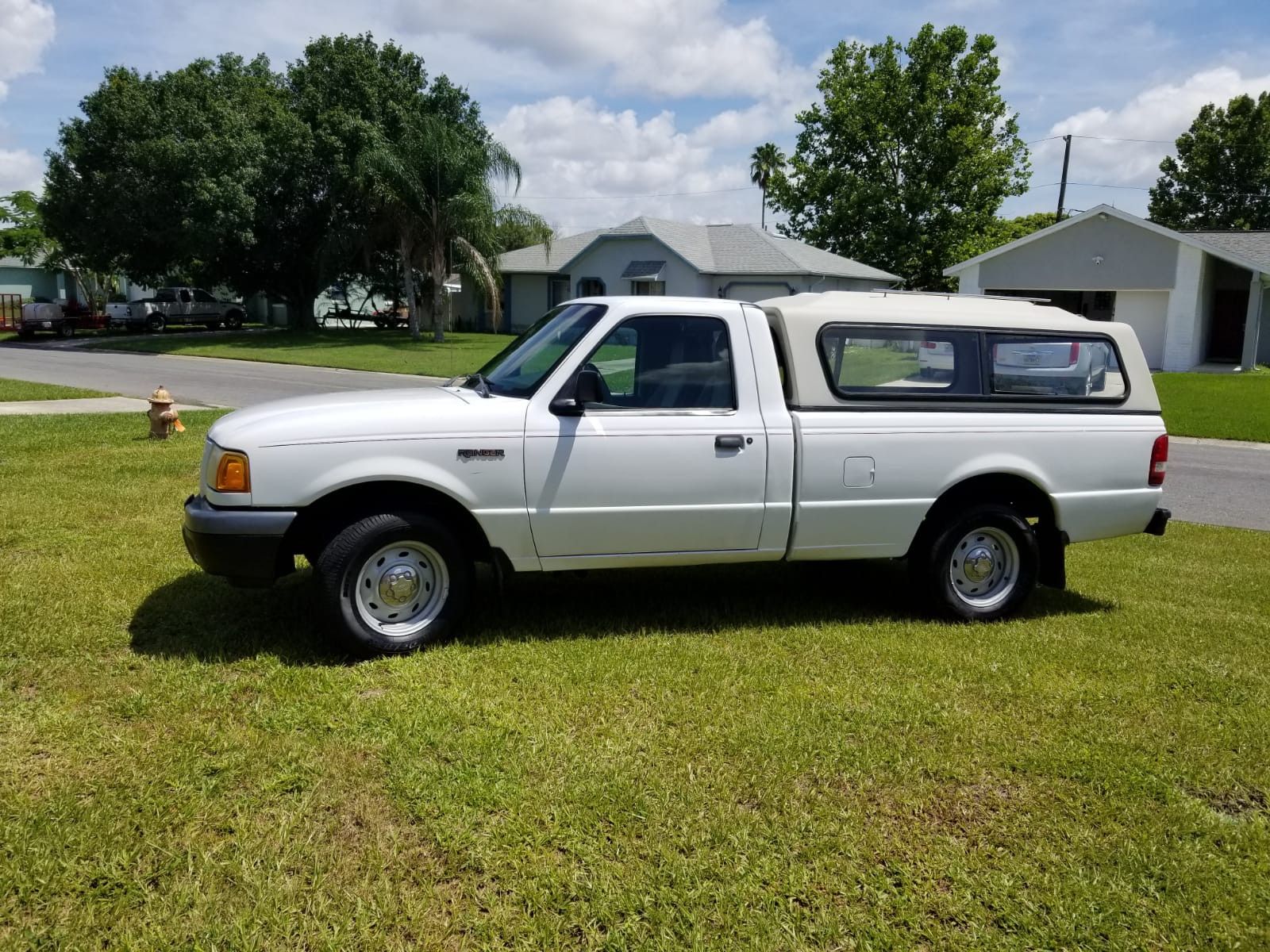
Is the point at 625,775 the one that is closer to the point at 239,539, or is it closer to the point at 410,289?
the point at 239,539

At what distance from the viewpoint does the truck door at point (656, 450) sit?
5.18 m

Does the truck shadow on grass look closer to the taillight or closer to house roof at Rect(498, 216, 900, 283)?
the taillight

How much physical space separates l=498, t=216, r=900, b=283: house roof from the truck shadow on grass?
30886 millimetres

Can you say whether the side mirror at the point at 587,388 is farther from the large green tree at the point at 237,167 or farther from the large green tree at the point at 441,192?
the large green tree at the point at 237,167

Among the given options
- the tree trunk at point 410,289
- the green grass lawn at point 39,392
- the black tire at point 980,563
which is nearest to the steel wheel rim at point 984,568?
the black tire at point 980,563

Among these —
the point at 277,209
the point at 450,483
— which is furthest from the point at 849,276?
the point at 450,483

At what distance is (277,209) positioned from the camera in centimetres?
3803

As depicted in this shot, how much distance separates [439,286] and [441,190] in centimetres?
347

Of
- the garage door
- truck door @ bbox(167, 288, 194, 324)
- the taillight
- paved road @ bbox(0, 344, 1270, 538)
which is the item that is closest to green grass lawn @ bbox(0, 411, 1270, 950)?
the taillight

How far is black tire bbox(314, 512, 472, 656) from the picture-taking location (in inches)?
Answer: 193

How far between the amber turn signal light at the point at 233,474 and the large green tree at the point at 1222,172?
204 feet

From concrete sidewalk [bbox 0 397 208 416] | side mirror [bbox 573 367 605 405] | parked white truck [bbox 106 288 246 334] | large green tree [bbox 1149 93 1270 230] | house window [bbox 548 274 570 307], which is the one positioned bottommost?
concrete sidewalk [bbox 0 397 208 416]

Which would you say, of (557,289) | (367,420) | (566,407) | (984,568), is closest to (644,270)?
(557,289)

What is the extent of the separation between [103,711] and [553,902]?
2.38 metres
